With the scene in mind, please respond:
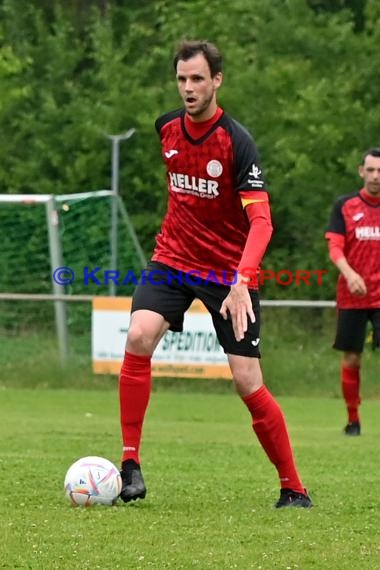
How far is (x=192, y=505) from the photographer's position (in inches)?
250

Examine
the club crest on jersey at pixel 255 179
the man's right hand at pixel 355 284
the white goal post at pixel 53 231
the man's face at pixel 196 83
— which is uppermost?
the man's face at pixel 196 83

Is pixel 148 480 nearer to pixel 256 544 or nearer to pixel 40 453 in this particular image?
pixel 40 453

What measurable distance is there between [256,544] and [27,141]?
21.2m

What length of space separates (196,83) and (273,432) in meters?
1.65

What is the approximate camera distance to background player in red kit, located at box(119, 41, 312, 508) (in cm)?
620

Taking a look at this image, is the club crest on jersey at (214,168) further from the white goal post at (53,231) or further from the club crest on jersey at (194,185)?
the white goal post at (53,231)

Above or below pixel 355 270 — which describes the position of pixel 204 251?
above

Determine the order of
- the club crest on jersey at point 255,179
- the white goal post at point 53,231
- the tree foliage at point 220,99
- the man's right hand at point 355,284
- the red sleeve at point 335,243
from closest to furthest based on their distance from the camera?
the club crest on jersey at point 255,179, the man's right hand at point 355,284, the red sleeve at point 335,243, the white goal post at point 53,231, the tree foliage at point 220,99

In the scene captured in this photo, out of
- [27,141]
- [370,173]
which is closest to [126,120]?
[27,141]

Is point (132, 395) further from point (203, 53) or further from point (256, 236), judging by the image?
point (203, 53)

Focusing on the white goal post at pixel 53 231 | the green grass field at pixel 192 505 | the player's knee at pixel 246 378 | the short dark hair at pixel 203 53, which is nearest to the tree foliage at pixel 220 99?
the white goal post at pixel 53 231

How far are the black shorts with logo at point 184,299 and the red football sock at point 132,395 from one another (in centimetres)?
24

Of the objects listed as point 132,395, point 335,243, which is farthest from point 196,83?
point 335,243

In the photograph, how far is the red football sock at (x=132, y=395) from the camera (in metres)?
6.35
